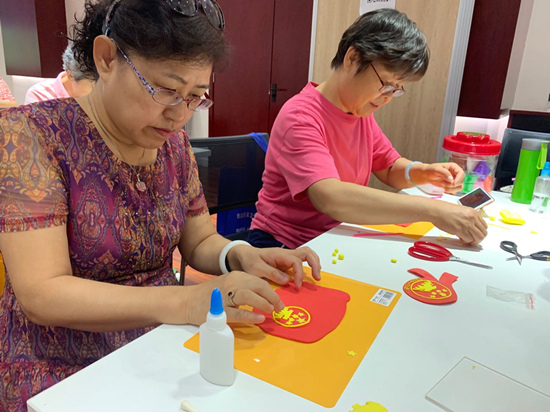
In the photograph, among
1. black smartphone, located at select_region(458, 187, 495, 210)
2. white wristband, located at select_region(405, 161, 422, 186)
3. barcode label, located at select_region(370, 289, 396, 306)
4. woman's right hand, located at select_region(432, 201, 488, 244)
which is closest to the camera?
barcode label, located at select_region(370, 289, 396, 306)

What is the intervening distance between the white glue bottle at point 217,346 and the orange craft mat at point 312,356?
A: 1.9 inches

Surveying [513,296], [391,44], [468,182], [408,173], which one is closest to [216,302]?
[513,296]

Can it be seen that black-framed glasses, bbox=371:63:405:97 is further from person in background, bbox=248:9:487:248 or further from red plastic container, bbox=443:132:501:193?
red plastic container, bbox=443:132:501:193

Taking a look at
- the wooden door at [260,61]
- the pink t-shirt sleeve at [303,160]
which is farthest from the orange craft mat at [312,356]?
the wooden door at [260,61]

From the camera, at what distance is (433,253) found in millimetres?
1142

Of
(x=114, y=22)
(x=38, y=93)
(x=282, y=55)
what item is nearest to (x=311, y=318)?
(x=114, y=22)

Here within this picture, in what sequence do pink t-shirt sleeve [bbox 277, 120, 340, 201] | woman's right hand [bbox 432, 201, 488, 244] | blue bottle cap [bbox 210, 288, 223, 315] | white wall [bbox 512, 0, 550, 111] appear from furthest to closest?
white wall [bbox 512, 0, 550, 111] < pink t-shirt sleeve [bbox 277, 120, 340, 201] < woman's right hand [bbox 432, 201, 488, 244] < blue bottle cap [bbox 210, 288, 223, 315]

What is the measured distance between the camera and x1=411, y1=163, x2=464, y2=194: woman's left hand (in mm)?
1693

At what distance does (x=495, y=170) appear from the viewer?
2.16m

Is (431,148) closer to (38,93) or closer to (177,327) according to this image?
(177,327)

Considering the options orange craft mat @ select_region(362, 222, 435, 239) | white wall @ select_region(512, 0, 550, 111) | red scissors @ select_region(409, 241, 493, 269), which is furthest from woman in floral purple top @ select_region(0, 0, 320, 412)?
white wall @ select_region(512, 0, 550, 111)

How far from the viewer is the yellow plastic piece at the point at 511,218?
148 centimetres

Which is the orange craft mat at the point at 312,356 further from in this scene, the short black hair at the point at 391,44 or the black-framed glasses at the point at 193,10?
the short black hair at the point at 391,44

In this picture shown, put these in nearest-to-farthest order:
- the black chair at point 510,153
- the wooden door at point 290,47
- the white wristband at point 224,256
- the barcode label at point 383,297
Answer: the barcode label at point 383,297 < the white wristband at point 224,256 < the black chair at point 510,153 < the wooden door at point 290,47
